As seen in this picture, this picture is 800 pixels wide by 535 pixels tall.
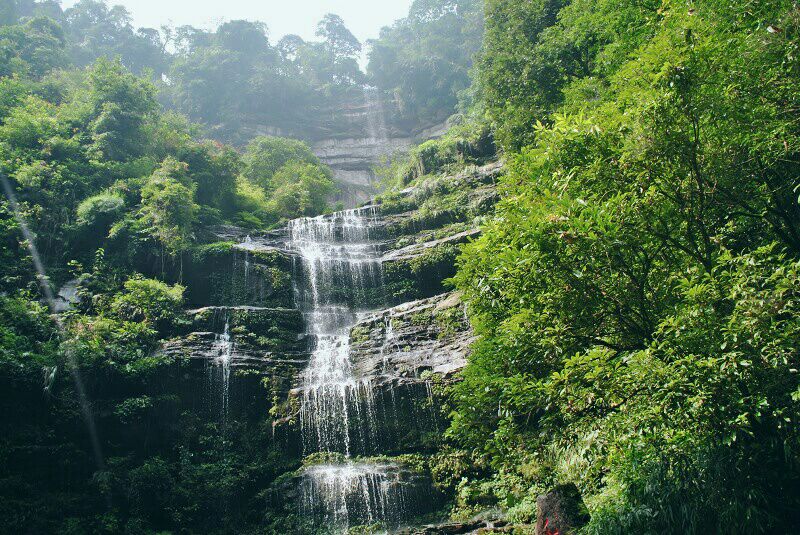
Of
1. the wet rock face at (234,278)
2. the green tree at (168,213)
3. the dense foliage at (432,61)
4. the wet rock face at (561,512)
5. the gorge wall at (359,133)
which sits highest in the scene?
the dense foliage at (432,61)

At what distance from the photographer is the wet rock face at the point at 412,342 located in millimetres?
14664

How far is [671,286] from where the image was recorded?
6.95 meters

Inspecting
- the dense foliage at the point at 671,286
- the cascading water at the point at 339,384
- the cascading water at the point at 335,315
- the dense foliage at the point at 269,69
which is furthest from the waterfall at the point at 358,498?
the dense foliage at the point at 269,69

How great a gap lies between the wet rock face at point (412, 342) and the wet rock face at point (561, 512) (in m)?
5.57

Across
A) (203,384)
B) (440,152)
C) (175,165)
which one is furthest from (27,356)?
(440,152)

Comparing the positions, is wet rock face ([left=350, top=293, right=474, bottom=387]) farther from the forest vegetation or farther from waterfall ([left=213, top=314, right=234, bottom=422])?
waterfall ([left=213, top=314, right=234, bottom=422])

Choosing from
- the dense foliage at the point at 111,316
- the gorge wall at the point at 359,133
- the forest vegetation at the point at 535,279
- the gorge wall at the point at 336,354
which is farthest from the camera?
the gorge wall at the point at 359,133

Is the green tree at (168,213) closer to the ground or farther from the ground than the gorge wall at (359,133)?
closer to the ground

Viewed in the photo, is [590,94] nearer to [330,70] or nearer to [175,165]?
[175,165]

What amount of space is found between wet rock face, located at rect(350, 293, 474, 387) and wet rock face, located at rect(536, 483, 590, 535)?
557 cm

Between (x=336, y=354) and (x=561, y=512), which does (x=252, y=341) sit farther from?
(x=561, y=512)

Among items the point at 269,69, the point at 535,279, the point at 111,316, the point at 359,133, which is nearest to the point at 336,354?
the point at 111,316

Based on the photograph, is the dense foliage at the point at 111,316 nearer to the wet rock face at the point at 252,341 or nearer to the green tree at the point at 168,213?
the green tree at the point at 168,213

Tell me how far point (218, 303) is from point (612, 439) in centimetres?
1571
